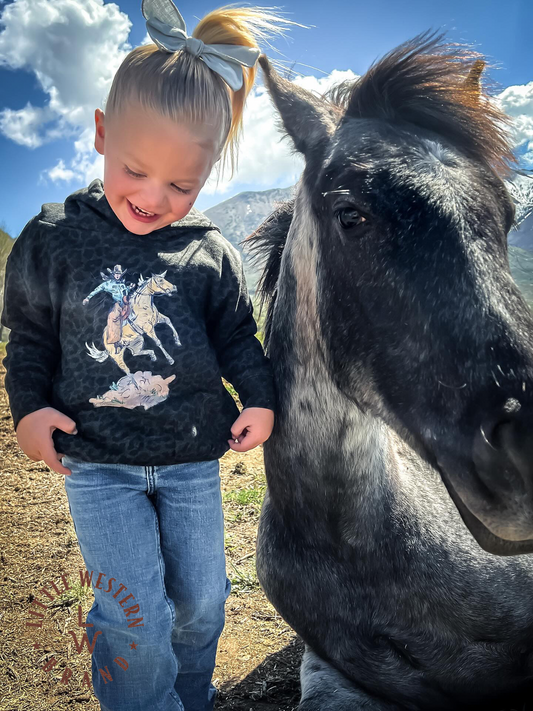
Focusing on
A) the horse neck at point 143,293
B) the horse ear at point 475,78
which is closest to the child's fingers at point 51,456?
the horse neck at point 143,293

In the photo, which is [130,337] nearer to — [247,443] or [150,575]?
[247,443]

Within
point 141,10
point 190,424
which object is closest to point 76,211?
point 141,10

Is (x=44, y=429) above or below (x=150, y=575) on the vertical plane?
above

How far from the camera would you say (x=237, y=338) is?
2.11 meters

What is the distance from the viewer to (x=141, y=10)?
190cm

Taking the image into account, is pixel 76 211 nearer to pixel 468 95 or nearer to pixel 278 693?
pixel 468 95

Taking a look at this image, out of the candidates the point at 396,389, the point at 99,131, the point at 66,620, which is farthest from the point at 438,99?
the point at 66,620

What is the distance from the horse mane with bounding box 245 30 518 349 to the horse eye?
51 centimetres

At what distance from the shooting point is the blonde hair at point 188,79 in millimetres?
1780

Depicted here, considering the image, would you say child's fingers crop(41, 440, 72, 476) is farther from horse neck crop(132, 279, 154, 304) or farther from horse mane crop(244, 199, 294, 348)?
horse mane crop(244, 199, 294, 348)

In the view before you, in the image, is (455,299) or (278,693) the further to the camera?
(278,693)

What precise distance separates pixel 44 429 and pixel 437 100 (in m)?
1.75

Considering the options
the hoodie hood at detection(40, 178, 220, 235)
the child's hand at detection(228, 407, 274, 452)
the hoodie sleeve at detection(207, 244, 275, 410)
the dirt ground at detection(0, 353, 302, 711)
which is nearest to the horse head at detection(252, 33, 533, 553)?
the hoodie sleeve at detection(207, 244, 275, 410)

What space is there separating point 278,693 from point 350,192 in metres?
2.26
